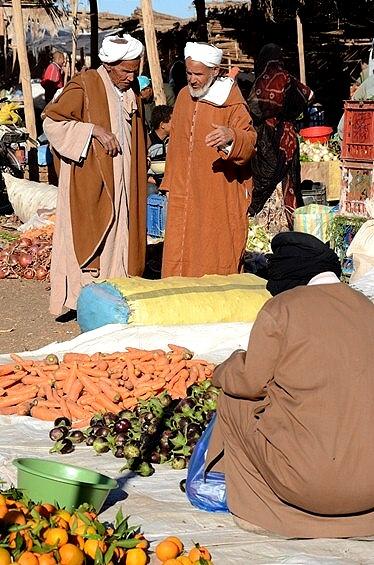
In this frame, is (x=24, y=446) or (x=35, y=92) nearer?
(x=24, y=446)

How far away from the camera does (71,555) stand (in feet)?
9.76

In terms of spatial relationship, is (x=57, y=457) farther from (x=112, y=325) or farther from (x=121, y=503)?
(x=112, y=325)

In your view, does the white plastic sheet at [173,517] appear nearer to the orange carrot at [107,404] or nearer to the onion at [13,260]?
the orange carrot at [107,404]

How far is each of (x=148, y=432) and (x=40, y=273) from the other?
4897 mm

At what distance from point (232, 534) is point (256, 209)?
21.8 ft

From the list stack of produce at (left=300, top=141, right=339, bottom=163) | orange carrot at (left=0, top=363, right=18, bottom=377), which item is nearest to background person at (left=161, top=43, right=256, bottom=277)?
orange carrot at (left=0, top=363, right=18, bottom=377)

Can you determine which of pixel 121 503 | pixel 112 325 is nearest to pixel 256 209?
pixel 112 325

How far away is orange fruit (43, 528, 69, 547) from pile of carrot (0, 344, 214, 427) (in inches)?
75.9

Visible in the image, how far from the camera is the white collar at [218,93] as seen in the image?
717 cm

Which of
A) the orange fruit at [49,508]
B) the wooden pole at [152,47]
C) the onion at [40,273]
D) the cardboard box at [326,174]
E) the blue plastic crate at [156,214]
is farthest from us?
the cardboard box at [326,174]

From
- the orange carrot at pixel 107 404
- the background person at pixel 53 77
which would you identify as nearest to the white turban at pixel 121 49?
the orange carrot at pixel 107 404

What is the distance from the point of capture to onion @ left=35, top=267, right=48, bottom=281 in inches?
363

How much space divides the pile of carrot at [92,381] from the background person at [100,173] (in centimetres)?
166

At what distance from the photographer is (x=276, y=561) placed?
3.46m
